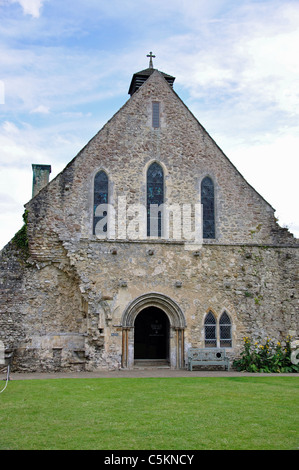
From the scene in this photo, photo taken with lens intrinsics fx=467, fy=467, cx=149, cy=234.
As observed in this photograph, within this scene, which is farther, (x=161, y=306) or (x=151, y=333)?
(x=151, y=333)

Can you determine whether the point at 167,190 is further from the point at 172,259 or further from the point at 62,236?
the point at 62,236

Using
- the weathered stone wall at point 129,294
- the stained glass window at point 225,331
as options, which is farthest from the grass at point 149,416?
the stained glass window at point 225,331

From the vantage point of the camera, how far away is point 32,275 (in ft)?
56.6

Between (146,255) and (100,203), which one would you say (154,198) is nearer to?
(100,203)

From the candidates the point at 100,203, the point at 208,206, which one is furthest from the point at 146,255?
the point at 208,206

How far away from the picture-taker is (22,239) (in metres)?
17.5

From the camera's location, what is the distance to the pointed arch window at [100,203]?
59.0 ft

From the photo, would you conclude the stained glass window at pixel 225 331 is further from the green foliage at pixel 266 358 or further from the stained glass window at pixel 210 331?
the green foliage at pixel 266 358

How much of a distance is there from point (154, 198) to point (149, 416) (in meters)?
11.3

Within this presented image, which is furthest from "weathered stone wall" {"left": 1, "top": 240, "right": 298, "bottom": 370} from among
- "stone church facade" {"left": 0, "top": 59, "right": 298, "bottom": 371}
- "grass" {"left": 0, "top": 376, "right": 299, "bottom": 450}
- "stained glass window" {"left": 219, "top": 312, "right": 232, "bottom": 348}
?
"grass" {"left": 0, "top": 376, "right": 299, "bottom": 450}

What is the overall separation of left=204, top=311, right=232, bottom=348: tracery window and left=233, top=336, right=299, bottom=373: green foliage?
70 centimetres

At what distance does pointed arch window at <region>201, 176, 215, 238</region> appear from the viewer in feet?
61.9

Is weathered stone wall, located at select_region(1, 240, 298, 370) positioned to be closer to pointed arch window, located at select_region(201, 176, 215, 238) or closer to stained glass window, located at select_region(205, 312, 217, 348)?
stained glass window, located at select_region(205, 312, 217, 348)

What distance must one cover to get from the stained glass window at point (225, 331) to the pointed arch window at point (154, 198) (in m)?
4.06
